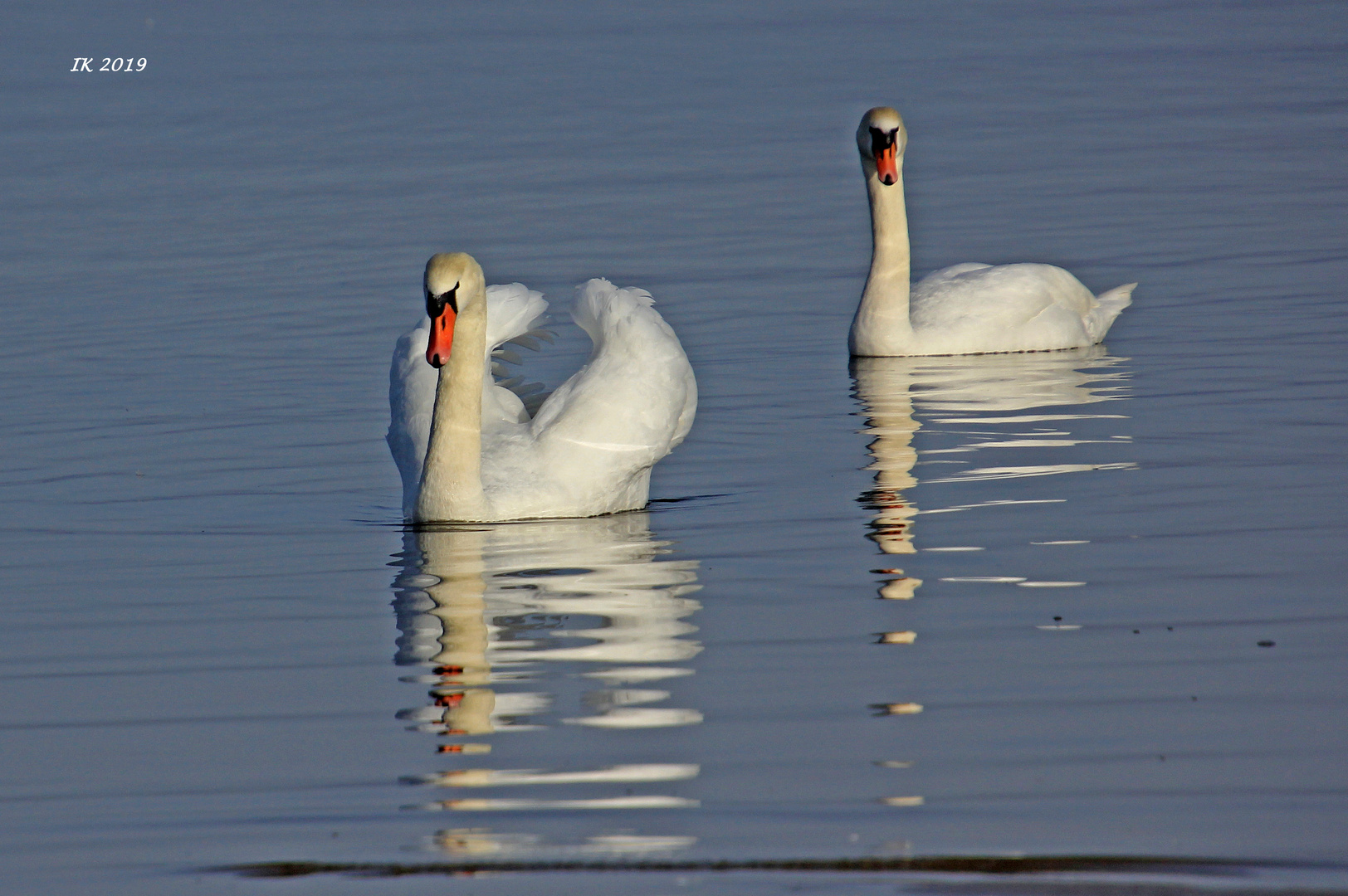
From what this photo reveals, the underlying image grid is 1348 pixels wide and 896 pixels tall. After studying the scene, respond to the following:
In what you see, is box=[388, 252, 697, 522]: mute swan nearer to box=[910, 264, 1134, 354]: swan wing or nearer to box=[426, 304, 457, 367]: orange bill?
box=[426, 304, 457, 367]: orange bill

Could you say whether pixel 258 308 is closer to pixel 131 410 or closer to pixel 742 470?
pixel 131 410

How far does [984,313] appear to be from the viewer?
14.3 metres

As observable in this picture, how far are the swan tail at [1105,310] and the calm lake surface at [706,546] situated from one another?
12 cm

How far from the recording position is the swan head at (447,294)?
909 cm

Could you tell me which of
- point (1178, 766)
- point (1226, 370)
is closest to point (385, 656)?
point (1178, 766)

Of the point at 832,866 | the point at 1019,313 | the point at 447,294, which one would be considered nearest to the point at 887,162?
the point at 1019,313

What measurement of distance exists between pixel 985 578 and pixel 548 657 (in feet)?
5.75

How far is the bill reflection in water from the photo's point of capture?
5477 millimetres

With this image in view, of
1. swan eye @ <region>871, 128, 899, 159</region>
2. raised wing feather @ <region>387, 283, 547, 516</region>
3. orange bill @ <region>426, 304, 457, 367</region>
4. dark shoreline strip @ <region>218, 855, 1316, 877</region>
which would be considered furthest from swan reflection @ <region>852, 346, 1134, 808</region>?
orange bill @ <region>426, 304, 457, 367</region>

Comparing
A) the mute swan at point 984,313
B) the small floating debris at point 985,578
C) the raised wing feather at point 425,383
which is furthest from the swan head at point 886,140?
the small floating debris at point 985,578

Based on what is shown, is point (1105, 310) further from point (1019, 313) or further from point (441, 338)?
point (441, 338)

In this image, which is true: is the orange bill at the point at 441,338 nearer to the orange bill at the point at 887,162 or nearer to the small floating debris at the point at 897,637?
the small floating debris at the point at 897,637

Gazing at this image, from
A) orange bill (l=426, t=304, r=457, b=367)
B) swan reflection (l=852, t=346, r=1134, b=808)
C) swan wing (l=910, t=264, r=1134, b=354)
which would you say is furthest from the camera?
swan wing (l=910, t=264, r=1134, b=354)

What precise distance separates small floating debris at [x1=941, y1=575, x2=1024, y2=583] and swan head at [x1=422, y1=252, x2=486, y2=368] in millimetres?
2429
